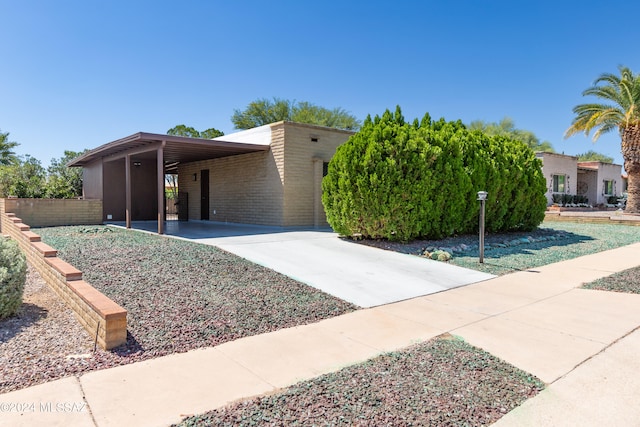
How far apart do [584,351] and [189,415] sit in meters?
3.53

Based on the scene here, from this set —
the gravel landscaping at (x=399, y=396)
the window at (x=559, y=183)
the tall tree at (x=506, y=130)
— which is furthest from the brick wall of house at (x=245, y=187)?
the tall tree at (x=506, y=130)

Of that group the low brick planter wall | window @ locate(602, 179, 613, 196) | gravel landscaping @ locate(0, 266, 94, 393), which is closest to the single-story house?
the low brick planter wall

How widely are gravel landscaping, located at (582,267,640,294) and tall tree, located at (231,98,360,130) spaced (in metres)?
28.2

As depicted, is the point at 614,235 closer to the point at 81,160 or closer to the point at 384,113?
the point at 384,113

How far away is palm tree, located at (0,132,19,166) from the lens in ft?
94.1

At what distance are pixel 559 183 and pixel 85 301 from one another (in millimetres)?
29913

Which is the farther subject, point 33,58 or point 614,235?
point 33,58

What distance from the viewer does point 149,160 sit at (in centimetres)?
1652

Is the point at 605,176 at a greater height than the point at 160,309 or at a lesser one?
greater

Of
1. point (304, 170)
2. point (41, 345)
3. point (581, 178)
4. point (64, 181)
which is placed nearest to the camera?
point (41, 345)

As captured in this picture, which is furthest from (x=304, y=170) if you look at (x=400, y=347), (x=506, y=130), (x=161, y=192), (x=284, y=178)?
(x=506, y=130)

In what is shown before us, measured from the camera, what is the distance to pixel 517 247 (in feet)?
33.9

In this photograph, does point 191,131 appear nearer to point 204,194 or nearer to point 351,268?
point 204,194

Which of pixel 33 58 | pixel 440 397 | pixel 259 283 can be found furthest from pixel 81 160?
pixel 440 397
